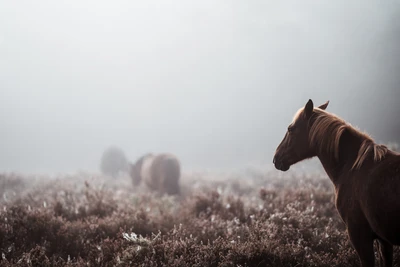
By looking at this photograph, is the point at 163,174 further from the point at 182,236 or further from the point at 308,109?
the point at 308,109

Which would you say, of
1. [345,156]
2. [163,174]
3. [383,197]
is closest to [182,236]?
[345,156]

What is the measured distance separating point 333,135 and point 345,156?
30 centimetres

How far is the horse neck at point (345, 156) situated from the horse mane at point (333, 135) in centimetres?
4

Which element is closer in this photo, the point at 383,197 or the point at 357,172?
the point at 383,197

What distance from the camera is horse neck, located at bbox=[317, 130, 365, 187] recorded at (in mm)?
3215

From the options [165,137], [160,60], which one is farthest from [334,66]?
[160,60]

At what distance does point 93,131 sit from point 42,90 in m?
80.0

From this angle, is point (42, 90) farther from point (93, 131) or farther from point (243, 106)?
point (243, 106)

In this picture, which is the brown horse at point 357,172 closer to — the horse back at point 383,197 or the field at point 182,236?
the horse back at point 383,197

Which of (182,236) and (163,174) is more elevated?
(182,236)

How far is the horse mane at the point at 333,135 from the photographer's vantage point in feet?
10.1

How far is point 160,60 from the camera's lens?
12319cm

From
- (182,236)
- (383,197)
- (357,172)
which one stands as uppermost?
(357,172)

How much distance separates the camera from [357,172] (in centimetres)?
301
